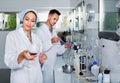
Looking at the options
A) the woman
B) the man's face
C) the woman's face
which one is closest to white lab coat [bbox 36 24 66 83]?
the man's face

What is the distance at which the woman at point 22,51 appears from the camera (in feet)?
6.01

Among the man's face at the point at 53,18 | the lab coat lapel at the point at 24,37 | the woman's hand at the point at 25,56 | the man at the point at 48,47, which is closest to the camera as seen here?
the woman's hand at the point at 25,56

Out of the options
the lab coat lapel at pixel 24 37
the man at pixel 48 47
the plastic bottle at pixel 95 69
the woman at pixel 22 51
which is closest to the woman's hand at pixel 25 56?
the woman at pixel 22 51

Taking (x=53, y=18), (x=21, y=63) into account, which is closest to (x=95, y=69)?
(x=21, y=63)

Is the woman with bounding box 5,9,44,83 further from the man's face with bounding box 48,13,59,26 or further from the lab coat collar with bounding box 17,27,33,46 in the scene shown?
the man's face with bounding box 48,13,59,26

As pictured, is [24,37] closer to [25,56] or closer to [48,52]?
[25,56]

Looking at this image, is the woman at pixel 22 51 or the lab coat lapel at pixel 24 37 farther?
the lab coat lapel at pixel 24 37

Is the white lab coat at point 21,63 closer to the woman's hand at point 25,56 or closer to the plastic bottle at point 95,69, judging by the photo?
the woman's hand at point 25,56

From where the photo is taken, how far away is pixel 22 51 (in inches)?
73.7

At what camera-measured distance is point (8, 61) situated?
5.99 feet

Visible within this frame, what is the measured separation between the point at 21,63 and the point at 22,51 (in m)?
0.11

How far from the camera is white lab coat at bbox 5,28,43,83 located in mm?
1843

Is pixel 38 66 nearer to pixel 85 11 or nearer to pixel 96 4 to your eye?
pixel 96 4

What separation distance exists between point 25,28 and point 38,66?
39 centimetres
